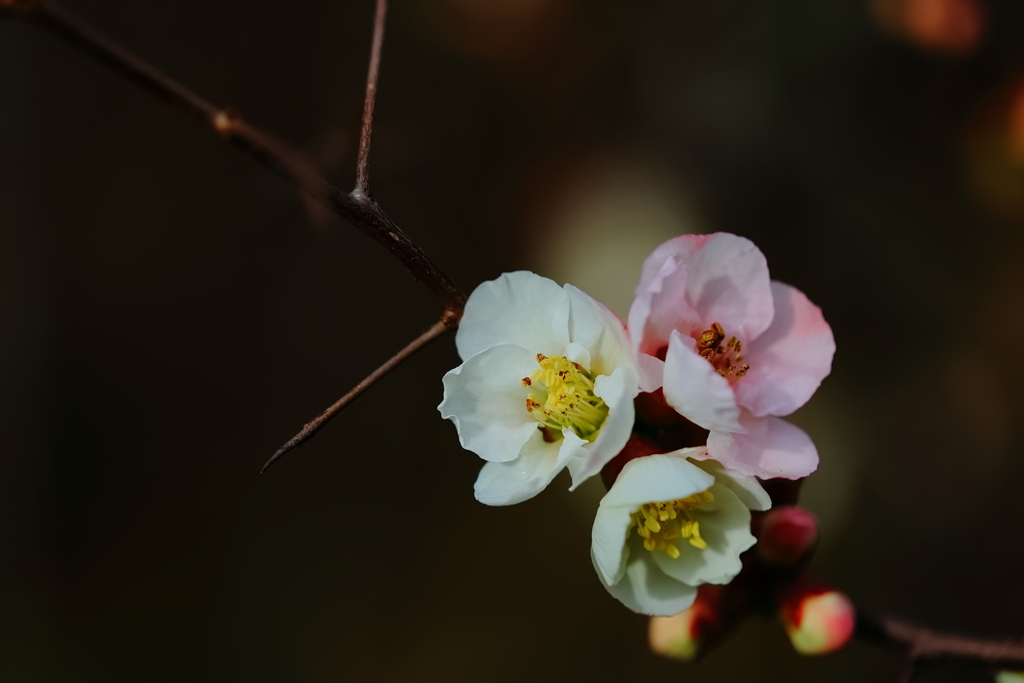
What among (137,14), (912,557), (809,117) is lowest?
(912,557)

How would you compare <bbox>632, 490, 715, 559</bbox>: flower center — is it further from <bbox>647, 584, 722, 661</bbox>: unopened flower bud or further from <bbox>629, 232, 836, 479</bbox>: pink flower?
<bbox>647, 584, 722, 661</bbox>: unopened flower bud

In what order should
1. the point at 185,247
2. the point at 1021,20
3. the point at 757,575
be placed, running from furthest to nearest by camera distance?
the point at 185,247 → the point at 1021,20 → the point at 757,575

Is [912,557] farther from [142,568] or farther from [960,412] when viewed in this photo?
[142,568]

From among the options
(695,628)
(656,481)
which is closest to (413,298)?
(695,628)

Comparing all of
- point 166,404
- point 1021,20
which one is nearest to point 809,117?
point 1021,20

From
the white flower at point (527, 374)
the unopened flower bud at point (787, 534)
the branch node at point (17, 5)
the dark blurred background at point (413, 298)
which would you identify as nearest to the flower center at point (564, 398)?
the white flower at point (527, 374)

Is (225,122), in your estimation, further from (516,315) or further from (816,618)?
(816,618)

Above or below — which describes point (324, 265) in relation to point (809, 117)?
above
